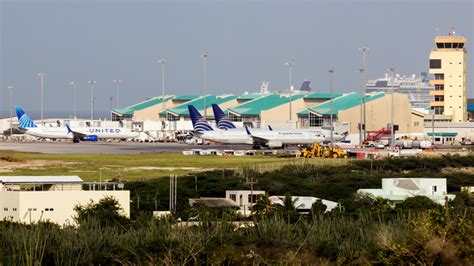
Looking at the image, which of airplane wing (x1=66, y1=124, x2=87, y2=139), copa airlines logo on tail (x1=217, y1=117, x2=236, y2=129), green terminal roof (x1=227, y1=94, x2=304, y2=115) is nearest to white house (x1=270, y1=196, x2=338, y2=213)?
copa airlines logo on tail (x1=217, y1=117, x2=236, y2=129)

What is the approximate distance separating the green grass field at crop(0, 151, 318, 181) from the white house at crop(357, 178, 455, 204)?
63.9 feet

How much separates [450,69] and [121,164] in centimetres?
8407

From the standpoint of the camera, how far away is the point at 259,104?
190750 mm

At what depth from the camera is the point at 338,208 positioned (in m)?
58.7

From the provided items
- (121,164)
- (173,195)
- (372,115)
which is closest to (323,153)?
(121,164)

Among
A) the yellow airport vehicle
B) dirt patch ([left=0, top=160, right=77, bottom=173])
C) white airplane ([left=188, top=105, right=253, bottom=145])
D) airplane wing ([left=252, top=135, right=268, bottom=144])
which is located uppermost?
white airplane ([left=188, top=105, right=253, bottom=145])

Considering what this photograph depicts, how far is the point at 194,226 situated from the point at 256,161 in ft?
198

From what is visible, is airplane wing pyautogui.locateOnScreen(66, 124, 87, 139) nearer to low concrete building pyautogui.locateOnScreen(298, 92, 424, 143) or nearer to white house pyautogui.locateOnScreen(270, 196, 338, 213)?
low concrete building pyautogui.locateOnScreen(298, 92, 424, 143)

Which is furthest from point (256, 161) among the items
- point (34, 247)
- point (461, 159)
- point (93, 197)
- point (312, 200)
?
point (34, 247)

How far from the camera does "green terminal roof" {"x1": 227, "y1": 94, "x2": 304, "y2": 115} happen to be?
185500 mm

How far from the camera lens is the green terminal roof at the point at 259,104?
185500 millimetres

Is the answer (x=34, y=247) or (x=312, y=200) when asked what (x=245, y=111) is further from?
(x=34, y=247)

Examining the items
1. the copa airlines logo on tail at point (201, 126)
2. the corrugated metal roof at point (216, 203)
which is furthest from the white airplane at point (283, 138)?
the corrugated metal roof at point (216, 203)

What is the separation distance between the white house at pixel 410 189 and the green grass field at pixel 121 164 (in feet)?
63.9
